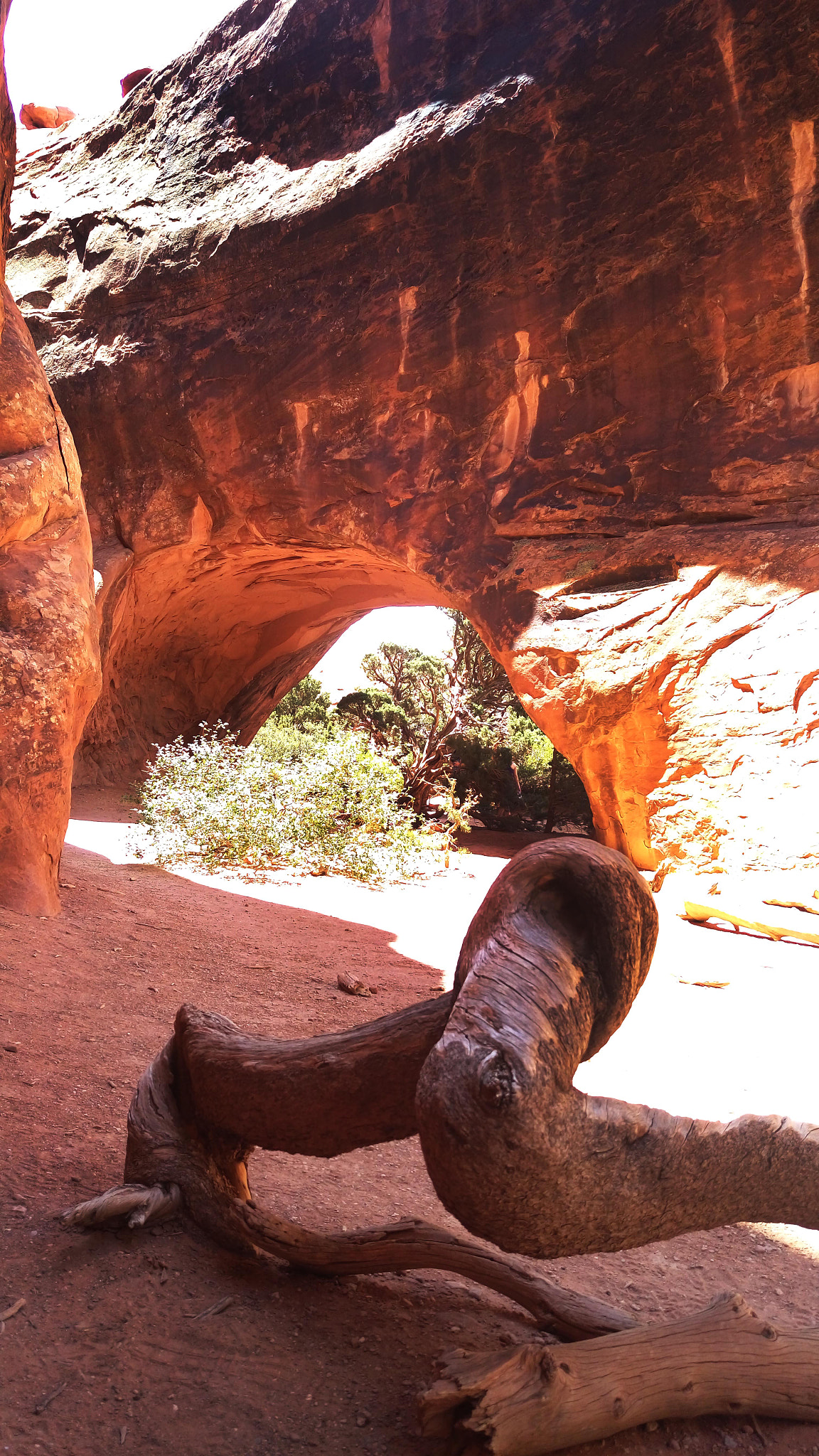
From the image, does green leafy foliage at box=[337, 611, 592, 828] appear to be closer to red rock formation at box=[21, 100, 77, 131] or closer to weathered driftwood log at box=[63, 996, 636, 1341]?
red rock formation at box=[21, 100, 77, 131]

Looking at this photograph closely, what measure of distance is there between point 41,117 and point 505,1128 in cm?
1703

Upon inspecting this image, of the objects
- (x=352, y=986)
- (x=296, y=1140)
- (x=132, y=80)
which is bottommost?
(x=352, y=986)

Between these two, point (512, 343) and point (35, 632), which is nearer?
point (35, 632)

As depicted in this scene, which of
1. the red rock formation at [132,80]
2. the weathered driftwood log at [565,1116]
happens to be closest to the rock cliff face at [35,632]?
the weathered driftwood log at [565,1116]

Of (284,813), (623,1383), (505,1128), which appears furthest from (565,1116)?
(284,813)

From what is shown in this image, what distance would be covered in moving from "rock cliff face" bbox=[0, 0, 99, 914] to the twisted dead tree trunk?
9.34ft

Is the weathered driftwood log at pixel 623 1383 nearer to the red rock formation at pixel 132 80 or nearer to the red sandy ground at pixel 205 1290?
the red sandy ground at pixel 205 1290

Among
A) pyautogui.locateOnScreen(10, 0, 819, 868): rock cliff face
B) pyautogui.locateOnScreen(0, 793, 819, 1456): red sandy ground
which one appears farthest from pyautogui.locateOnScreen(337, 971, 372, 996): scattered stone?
pyautogui.locateOnScreen(10, 0, 819, 868): rock cliff face

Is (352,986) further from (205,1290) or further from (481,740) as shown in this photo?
(481,740)

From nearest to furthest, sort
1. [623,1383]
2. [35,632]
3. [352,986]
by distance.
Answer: [623,1383] → [352,986] → [35,632]

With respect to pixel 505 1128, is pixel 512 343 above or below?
above

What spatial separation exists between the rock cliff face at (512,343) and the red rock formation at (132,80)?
69 cm

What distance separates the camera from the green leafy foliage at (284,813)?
26.5 feet

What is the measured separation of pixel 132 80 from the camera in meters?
11.4
